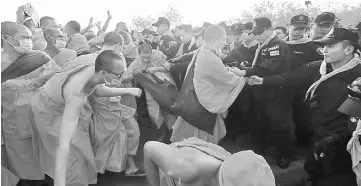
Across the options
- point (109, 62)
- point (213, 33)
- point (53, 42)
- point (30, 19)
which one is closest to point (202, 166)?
point (109, 62)

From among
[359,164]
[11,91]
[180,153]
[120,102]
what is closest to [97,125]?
Result: [120,102]

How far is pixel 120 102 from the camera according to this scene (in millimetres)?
→ 3742

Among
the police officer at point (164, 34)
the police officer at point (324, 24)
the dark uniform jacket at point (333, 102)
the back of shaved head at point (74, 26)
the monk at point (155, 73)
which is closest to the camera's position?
the dark uniform jacket at point (333, 102)

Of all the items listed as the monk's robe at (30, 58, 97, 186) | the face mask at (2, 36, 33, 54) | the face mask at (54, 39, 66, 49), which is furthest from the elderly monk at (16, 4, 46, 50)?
the monk's robe at (30, 58, 97, 186)

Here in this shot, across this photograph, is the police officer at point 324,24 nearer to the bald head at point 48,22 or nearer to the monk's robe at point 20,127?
the monk's robe at point 20,127

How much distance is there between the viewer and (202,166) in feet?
6.07

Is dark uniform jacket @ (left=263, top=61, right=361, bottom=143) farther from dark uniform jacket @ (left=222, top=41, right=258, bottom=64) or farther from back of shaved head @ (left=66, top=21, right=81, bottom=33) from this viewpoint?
back of shaved head @ (left=66, top=21, right=81, bottom=33)

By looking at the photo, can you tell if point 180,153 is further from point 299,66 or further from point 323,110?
point 299,66

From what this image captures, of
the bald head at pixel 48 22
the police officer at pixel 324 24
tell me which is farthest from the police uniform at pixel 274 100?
the bald head at pixel 48 22

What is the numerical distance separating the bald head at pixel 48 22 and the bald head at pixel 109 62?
1.46 m

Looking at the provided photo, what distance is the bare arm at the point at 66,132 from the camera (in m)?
2.87

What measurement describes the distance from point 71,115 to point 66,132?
0.15 metres

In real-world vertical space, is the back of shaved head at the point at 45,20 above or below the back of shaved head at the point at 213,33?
below

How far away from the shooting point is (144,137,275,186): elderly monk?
63.1 inches
